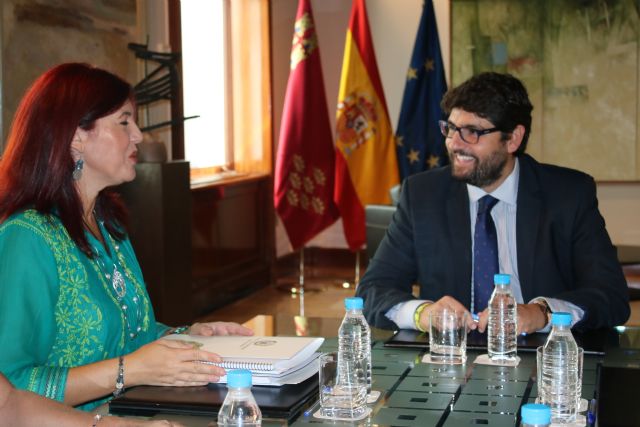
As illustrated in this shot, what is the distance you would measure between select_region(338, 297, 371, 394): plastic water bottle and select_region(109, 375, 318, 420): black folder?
0.09 metres

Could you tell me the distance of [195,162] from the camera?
253 inches

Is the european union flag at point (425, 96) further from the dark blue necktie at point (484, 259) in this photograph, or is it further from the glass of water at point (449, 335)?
the glass of water at point (449, 335)

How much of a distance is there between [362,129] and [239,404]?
541 cm

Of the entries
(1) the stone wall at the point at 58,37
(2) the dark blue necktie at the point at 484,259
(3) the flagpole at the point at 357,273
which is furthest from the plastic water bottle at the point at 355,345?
(3) the flagpole at the point at 357,273

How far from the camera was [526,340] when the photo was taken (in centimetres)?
211

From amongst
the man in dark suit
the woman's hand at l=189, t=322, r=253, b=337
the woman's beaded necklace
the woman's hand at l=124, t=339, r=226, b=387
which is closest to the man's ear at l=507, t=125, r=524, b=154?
the man in dark suit

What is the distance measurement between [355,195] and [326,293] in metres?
0.77

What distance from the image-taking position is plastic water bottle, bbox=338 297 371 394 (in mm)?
1636

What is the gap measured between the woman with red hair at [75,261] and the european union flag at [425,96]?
4486 millimetres

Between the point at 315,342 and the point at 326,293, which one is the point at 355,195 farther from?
the point at 315,342

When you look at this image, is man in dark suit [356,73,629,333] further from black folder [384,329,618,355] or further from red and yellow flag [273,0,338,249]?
red and yellow flag [273,0,338,249]

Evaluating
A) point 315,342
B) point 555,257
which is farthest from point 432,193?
point 315,342

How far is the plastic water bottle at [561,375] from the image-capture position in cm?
156

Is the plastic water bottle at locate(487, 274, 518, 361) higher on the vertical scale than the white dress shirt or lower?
lower
